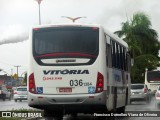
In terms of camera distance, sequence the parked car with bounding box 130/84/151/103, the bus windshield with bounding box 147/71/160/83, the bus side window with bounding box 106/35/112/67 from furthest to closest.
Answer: the bus windshield with bounding box 147/71/160/83, the parked car with bounding box 130/84/151/103, the bus side window with bounding box 106/35/112/67

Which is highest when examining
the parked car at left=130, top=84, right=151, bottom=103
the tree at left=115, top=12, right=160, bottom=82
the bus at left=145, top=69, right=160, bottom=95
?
the tree at left=115, top=12, right=160, bottom=82

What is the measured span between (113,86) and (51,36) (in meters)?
3.22

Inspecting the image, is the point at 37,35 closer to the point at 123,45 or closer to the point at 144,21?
the point at 123,45

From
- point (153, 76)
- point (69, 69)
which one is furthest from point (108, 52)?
point (153, 76)

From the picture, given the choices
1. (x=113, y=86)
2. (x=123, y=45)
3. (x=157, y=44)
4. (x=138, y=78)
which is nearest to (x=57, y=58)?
(x=113, y=86)

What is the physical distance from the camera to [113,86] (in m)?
19.3

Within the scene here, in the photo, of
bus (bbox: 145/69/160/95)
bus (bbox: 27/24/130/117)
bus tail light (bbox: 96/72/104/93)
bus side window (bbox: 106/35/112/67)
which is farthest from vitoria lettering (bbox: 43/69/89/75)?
bus (bbox: 145/69/160/95)

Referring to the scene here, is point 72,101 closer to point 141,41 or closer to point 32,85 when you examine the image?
point 32,85

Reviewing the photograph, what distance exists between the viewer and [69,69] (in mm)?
17172

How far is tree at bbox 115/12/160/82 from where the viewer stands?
3278 inches

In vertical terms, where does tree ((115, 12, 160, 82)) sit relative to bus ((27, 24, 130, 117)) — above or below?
above

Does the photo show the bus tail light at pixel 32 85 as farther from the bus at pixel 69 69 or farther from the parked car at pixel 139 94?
the parked car at pixel 139 94

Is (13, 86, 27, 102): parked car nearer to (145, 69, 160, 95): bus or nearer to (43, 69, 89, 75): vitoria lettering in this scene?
(145, 69, 160, 95): bus

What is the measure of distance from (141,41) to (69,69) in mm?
71155
